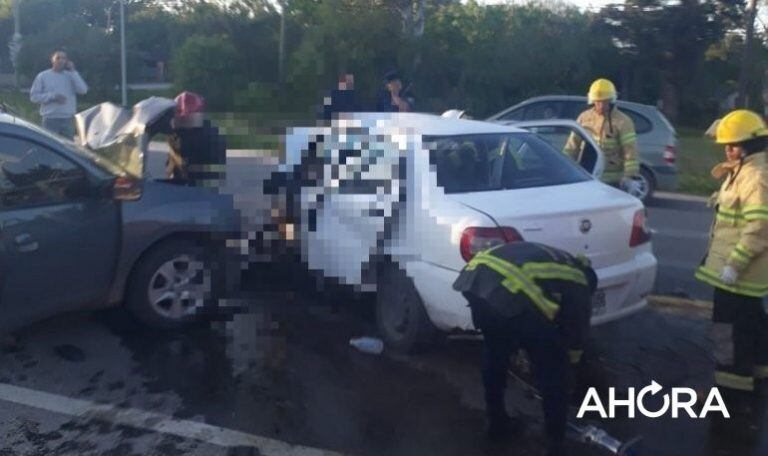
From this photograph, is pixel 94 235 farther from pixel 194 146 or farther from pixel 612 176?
pixel 612 176

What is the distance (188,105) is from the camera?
716 cm

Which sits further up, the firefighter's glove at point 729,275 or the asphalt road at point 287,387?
the firefighter's glove at point 729,275

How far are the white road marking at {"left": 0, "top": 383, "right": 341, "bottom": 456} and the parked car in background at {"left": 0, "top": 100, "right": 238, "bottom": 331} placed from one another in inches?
19.6

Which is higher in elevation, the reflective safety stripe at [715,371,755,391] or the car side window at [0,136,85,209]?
the car side window at [0,136,85,209]

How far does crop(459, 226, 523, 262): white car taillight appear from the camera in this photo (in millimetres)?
5125

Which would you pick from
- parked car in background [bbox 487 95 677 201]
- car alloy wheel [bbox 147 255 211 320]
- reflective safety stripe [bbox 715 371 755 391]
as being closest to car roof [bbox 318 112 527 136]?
car alloy wheel [bbox 147 255 211 320]

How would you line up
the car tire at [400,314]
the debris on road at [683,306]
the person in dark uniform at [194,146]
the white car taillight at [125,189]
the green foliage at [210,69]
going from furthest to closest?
the green foliage at [210,69]
the debris on road at [683,306]
the person in dark uniform at [194,146]
the white car taillight at [125,189]
the car tire at [400,314]

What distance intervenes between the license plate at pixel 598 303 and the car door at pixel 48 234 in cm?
304

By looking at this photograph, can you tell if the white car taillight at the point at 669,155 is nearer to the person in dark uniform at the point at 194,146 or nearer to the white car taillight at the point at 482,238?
the person in dark uniform at the point at 194,146

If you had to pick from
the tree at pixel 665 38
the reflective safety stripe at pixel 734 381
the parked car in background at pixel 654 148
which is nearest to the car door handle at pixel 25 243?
the reflective safety stripe at pixel 734 381

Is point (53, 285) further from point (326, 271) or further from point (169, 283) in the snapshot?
A: point (326, 271)

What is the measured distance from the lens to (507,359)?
179 inches

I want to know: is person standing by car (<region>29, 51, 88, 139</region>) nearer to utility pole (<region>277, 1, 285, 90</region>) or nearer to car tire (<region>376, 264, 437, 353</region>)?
utility pole (<region>277, 1, 285, 90</region>)

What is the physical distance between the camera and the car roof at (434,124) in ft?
19.9
